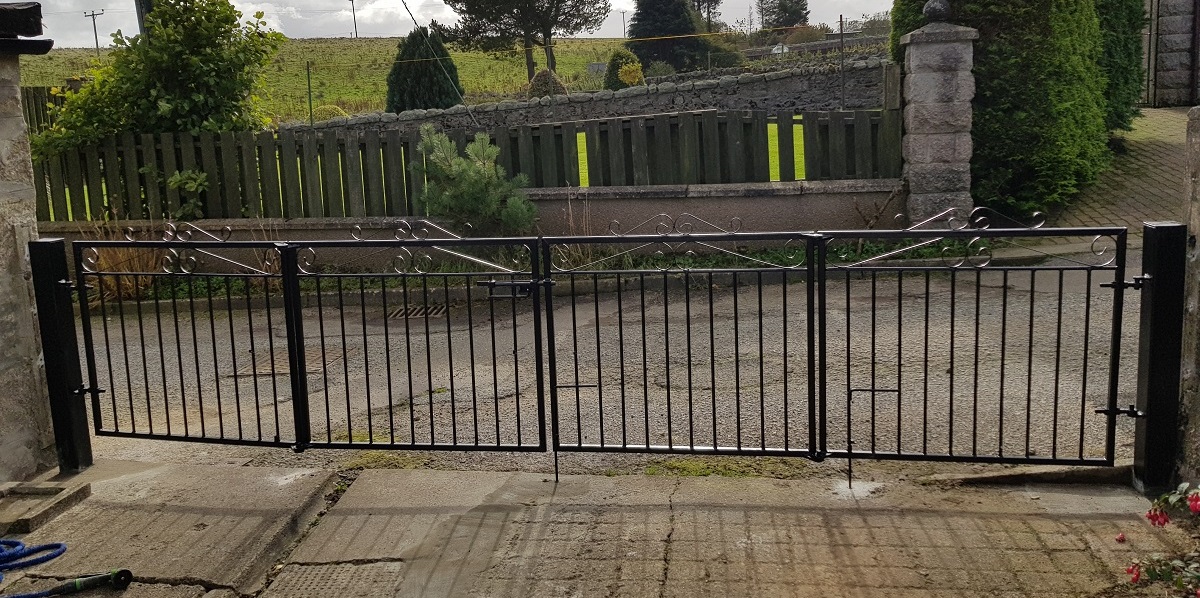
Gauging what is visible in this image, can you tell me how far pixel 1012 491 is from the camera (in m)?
4.86

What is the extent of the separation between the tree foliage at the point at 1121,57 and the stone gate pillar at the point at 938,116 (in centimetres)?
360

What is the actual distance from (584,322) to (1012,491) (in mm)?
Answer: 4679

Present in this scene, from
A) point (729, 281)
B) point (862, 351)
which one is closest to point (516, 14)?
point (729, 281)

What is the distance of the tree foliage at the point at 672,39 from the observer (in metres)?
35.1

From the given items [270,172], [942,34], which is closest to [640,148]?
[942,34]

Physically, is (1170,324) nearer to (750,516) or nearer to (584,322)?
(750,516)

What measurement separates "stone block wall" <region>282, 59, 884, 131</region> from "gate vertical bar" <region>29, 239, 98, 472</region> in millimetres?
11639

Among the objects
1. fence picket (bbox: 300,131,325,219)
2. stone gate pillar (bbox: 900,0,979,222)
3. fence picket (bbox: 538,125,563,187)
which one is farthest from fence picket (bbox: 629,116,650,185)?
fence picket (bbox: 300,131,325,219)

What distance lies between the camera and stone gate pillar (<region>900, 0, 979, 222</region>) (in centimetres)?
1038

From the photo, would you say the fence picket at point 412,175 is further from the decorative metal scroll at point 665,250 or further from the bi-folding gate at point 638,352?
the decorative metal scroll at point 665,250

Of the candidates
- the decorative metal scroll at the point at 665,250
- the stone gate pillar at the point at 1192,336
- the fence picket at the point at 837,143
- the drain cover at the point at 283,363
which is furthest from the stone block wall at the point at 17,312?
the fence picket at the point at 837,143

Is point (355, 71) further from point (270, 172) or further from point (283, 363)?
point (283, 363)

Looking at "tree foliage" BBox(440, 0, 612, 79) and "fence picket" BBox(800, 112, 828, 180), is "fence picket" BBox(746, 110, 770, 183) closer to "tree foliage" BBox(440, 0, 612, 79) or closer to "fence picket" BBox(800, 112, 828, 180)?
"fence picket" BBox(800, 112, 828, 180)

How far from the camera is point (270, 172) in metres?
11.4
